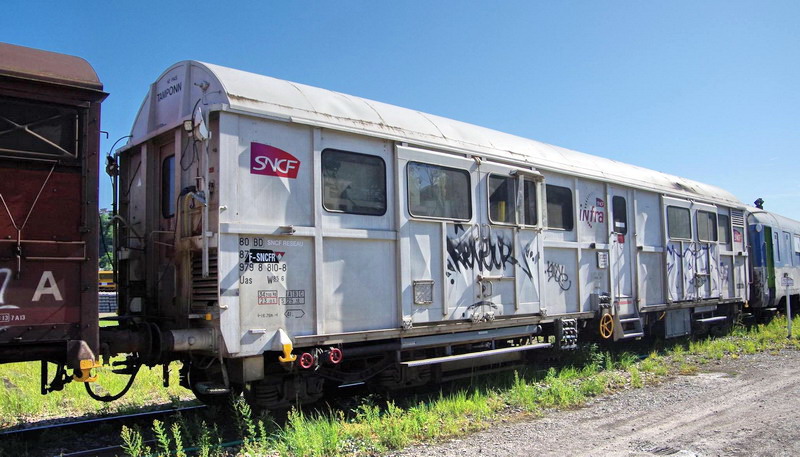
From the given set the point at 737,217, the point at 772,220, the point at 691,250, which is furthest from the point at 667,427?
the point at 772,220

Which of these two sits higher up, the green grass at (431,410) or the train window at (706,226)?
the train window at (706,226)

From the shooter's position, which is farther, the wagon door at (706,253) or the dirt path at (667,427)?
the wagon door at (706,253)

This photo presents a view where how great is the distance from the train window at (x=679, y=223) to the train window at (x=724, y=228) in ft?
5.54

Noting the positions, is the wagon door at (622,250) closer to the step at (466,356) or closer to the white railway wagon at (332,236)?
the white railway wagon at (332,236)

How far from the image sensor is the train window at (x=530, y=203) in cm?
916

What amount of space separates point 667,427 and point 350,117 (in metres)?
4.89

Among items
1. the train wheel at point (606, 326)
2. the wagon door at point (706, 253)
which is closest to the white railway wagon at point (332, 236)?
the train wheel at point (606, 326)

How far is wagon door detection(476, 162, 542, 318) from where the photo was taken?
8.41 metres

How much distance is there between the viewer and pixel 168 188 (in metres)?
7.26

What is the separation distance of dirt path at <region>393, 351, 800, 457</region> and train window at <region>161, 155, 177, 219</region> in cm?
387

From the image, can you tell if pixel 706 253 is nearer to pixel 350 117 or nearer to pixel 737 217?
pixel 737 217

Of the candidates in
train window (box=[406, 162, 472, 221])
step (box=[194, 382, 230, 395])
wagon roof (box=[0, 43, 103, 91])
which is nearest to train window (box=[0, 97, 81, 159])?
wagon roof (box=[0, 43, 103, 91])

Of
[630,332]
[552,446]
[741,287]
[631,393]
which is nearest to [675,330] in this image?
[630,332]

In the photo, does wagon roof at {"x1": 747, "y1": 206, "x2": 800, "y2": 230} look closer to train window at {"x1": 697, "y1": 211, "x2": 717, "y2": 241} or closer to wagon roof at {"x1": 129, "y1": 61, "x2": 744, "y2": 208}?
train window at {"x1": 697, "y1": 211, "x2": 717, "y2": 241}
